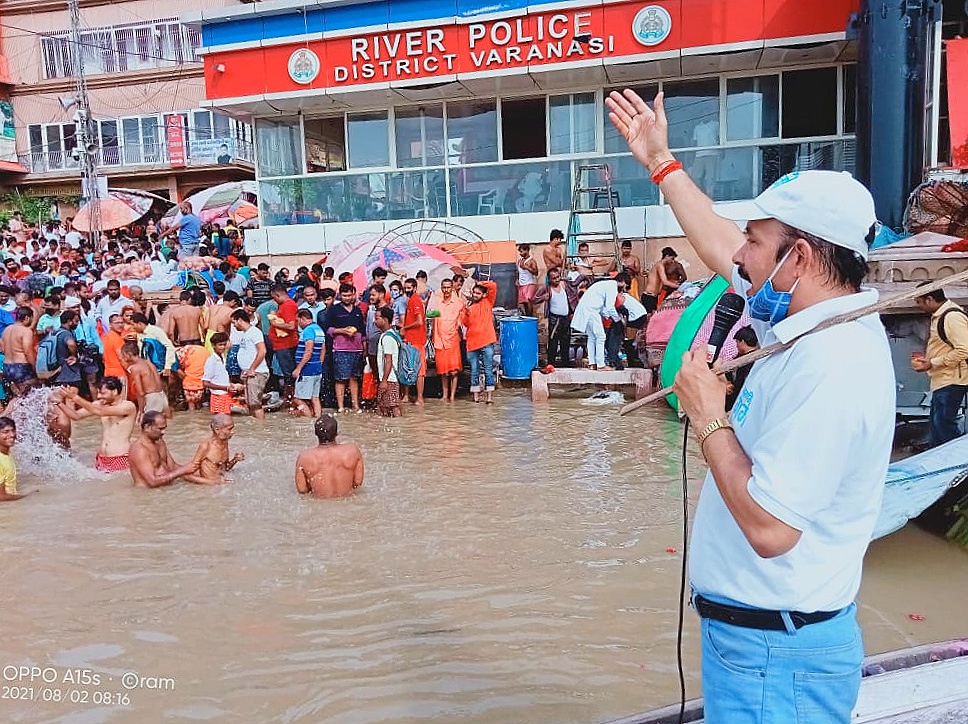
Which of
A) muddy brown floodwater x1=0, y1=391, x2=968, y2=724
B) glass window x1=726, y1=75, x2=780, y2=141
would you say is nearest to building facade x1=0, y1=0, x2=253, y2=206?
glass window x1=726, y1=75, x2=780, y2=141

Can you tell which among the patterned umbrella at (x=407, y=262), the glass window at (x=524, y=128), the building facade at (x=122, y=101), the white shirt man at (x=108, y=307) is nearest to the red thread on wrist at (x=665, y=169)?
the patterned umbrella at (x=407, y=262)

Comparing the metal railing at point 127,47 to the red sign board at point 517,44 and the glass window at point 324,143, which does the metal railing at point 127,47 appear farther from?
the glass window at point 324,143

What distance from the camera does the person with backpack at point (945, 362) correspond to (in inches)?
248

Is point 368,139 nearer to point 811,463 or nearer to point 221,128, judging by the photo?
point 221,128

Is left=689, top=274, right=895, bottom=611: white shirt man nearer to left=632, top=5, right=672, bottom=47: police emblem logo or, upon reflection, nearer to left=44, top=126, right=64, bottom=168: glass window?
left=632, top=5, right=672, bottom=47: police emblem logo

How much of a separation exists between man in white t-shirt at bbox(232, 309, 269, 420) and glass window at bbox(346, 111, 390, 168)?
20.1 ft

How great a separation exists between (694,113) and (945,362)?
9009 millimetres

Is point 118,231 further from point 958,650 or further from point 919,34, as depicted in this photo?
point 958,650

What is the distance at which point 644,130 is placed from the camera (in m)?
2.70

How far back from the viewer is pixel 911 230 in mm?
9000

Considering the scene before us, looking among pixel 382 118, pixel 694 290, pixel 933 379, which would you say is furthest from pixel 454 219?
pixel 933 379

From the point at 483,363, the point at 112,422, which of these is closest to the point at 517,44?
the point at 483,363

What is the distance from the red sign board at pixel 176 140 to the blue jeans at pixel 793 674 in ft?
98.2

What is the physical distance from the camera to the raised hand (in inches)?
106
